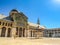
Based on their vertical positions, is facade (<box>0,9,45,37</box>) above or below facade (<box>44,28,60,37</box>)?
above

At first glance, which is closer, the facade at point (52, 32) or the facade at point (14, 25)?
the facade at point (14, 25)

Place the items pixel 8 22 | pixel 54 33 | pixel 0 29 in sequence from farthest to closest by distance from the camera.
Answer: pixel 54 33 < pixel 8 22 < pixel 0 29

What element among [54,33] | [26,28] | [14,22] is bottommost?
[54,33]

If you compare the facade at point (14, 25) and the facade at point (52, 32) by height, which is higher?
the facade at point (14, 25)

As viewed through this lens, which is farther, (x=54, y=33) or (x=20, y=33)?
(x=54, y=33)

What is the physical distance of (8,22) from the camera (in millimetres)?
38406

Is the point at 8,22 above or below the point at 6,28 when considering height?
above

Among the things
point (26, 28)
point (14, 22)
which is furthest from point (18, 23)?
point (26, 28)

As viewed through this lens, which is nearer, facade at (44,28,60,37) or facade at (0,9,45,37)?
facade at (0,9,45,37)

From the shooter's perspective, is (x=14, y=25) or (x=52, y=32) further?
(x=52, y=32)

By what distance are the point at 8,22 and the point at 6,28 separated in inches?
104

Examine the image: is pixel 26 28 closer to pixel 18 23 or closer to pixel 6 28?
pixel 18 23

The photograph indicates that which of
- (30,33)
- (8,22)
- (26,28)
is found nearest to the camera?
(8,22)

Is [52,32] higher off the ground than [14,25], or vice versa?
[14,25]
